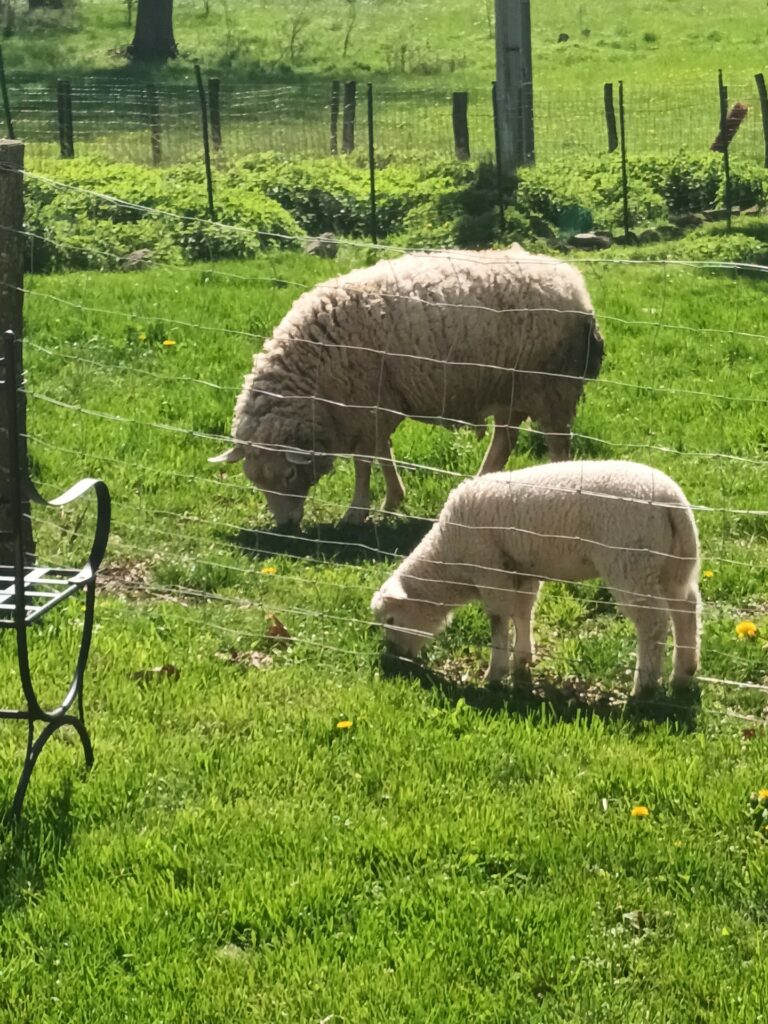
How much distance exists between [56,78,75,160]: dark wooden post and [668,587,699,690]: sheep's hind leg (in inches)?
639

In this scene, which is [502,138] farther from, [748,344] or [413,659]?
[413,659]

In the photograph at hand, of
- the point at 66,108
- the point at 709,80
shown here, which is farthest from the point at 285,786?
the point at 709,80

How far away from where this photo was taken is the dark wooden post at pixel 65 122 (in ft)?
66.1

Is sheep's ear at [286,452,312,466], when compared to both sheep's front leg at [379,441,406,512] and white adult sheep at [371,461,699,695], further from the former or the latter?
white adult sheep at [371,461,699,695]

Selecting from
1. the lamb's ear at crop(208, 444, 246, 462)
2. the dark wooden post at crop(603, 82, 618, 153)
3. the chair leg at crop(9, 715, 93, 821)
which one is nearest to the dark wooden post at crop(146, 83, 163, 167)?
the dark wooden post at crop(603, 82, 618, 153)

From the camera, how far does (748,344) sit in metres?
10.5

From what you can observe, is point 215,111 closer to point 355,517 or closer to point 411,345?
point 411,345

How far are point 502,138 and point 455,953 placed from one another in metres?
16.1

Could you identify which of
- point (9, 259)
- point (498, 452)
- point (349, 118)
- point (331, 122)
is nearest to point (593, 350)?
point (498, 452)

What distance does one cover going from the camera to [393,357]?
7.93m

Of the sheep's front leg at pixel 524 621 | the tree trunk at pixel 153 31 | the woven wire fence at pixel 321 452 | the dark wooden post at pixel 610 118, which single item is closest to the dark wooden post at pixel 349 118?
the dark wooden post at pixel 610 118

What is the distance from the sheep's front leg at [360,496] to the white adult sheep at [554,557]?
1.90 meters

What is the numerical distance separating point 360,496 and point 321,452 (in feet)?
1.58

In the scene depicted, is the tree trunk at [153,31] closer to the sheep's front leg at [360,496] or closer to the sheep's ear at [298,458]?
the sheep's front leg at [360,496]
